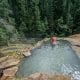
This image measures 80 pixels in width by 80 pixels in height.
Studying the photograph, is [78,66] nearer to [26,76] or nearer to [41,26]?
[26,76]

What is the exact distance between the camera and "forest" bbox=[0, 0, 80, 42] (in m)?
37.5

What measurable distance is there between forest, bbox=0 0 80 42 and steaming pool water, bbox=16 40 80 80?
439 inches

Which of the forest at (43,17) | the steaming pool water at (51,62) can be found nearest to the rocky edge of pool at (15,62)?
the steaming pool water at (51,62)

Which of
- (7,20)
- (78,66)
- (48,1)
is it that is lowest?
(78,66)

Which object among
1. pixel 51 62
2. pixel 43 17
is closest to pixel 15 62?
pixel 51 62

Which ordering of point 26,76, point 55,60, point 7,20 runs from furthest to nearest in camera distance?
point 7,20 → point 55,60 → point 26,76

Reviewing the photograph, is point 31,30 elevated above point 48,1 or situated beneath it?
situated beneath

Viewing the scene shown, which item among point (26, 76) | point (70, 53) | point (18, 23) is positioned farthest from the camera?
point (18, 23)

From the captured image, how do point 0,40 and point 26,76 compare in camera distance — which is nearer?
point 26,76

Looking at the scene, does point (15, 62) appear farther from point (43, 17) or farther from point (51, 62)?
point (43, 17)

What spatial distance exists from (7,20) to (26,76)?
20.4 m

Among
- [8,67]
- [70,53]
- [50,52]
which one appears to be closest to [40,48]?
[50,52]

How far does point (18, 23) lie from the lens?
1560 inches

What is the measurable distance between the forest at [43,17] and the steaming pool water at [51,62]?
11.1 meters
